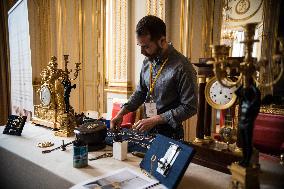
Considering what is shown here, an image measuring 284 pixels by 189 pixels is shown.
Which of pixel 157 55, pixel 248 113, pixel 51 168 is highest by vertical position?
pixel 157 55

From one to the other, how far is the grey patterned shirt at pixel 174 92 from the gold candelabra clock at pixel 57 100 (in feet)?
1.59

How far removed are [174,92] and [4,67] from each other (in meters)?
4.51

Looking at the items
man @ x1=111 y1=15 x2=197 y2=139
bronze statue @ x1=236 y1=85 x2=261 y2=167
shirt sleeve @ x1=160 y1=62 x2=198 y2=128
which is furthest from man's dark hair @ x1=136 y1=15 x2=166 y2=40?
bronze statue @ x1=236 y1=85 x2=261 y2=167

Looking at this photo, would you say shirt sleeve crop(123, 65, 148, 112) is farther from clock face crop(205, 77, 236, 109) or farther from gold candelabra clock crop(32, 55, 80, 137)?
clock face crop(205, 77, 236, 109)

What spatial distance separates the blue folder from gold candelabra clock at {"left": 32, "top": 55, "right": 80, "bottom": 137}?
0.91m

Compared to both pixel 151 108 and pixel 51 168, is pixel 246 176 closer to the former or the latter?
pixel 51 168

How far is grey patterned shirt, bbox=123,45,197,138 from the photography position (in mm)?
1631

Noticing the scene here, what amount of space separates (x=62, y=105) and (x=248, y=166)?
5.28ft

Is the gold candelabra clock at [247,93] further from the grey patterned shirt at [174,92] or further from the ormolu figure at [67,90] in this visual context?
the ormolu figure at [67,90]

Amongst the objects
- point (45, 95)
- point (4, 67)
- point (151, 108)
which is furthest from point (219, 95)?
point (4, 67)

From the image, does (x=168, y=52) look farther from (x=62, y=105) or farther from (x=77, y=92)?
(x=77, y=92)

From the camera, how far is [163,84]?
71.1 inches

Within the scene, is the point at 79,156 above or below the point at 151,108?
below

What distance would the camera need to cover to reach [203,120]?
54.1 inches
